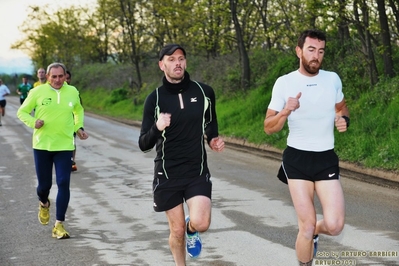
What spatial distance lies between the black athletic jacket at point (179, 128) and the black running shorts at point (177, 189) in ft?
0.15

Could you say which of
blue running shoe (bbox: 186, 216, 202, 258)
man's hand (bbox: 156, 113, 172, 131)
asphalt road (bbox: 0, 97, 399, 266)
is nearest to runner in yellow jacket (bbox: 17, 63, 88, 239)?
asphalt road (bbox: 0, 97, 399, 266)

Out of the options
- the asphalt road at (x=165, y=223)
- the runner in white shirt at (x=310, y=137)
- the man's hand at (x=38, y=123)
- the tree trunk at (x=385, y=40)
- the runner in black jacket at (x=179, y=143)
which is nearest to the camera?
the runner in white shirt at (x=310, y=137)

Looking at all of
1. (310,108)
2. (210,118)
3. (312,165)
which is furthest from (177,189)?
(310,108)

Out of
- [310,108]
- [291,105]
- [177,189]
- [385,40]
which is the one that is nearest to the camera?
[291,105]

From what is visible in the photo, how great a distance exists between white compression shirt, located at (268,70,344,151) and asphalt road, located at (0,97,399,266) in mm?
1327

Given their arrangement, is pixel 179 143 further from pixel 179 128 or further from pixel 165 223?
pixel 165 223

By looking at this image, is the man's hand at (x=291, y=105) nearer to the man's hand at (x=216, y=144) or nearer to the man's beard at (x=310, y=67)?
the man's beard at (x=310, y=67)

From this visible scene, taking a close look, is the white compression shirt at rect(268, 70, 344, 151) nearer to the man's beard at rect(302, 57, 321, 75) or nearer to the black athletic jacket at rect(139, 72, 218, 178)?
the man's beard at rect(302, 57, 321, 75)

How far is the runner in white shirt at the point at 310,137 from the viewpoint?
6.20m

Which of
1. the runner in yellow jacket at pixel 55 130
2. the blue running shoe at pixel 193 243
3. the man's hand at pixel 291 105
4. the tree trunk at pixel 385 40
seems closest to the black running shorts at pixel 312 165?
the man's hand at pixel 291 105

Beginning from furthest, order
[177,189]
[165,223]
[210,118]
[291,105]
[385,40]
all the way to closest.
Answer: [385,40]
[165,223]
[210,118]
[177,189]
[291,105]

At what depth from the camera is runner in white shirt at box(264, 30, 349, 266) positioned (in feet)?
20.3

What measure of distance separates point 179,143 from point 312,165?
106 centimetres

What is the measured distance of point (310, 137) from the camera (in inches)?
246
